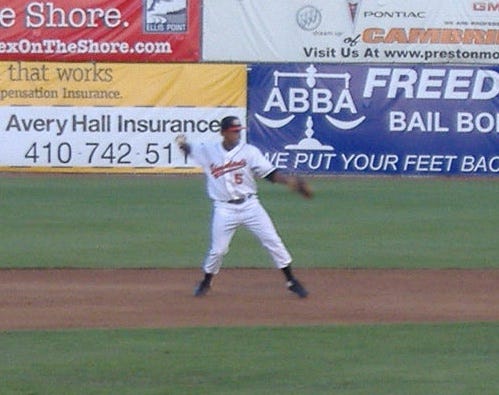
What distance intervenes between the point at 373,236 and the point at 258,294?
566 cm

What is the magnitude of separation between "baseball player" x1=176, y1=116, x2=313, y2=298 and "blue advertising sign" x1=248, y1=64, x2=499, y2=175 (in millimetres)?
17433

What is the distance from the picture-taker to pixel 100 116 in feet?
98.2

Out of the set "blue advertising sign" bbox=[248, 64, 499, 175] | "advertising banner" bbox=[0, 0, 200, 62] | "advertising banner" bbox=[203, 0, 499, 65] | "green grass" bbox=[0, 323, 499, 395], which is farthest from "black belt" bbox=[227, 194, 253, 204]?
"advertising banner" bbox=[203, 0, 499, 65]

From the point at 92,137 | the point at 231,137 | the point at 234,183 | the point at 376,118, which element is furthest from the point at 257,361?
the point at 376,118

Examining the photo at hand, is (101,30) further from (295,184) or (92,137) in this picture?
(295,184)

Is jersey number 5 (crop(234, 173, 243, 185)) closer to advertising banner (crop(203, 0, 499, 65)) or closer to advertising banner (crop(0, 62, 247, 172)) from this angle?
advertising banner (crop(0, 62, 247, 172))

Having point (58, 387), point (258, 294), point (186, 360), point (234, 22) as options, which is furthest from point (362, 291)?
point (234, 22)

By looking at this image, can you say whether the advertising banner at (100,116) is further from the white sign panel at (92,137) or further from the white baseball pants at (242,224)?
the white baseball pants at (242,224)

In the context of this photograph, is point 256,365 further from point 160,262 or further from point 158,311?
point 160,262

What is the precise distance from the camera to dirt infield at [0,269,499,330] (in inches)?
477

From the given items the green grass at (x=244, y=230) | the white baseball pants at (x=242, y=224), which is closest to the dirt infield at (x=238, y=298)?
the white baseball pants at (x=242, y=224)

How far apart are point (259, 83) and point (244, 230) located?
34.8 ft

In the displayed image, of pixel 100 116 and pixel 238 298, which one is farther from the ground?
pixel 238 298

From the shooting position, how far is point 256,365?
9.54m
